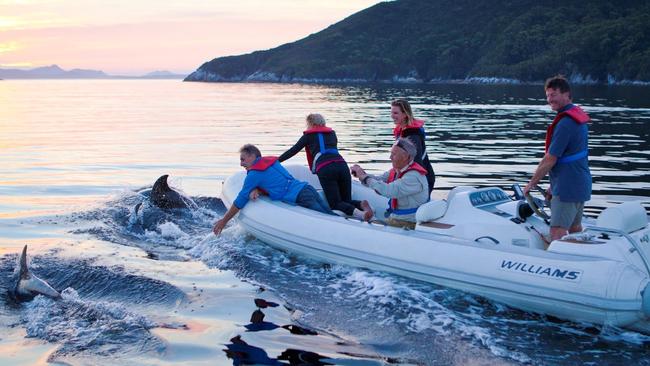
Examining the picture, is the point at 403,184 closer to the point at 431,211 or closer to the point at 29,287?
the point at 431,211

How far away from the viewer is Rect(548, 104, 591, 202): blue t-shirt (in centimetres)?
688

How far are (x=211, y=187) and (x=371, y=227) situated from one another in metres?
7.52

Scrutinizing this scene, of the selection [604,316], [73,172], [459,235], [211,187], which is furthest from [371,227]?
[73,172]

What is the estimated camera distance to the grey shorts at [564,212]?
7.07 m

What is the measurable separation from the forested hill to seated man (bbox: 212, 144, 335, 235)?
104135 millimetres

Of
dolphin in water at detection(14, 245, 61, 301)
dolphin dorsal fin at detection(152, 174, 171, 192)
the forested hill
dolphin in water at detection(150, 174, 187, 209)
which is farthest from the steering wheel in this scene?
the forested hill

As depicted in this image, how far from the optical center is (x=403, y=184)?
8102 millimetres

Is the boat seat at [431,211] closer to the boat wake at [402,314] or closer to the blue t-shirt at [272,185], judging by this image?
the boat wake at [402,314]

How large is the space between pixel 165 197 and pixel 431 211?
5.75 meters

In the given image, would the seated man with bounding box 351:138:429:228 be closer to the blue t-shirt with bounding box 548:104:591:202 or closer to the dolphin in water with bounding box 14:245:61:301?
the blue t-shirt with bounding box 548:104:591:202

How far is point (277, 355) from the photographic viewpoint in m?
5.80

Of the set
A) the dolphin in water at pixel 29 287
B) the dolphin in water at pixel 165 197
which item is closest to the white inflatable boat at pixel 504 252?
the dolphin in water at pixel 29 287

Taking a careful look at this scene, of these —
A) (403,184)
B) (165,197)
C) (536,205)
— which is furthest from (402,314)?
(165,197)

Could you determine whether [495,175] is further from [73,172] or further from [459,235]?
[73,172]
